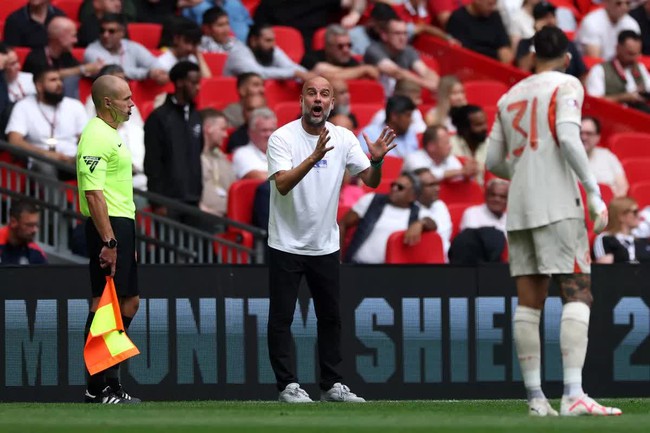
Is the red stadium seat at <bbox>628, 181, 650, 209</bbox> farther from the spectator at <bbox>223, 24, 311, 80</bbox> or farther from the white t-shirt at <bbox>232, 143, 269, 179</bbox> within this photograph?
the white t-shirt at <bbox>232, 143, 269, 179</bbox>

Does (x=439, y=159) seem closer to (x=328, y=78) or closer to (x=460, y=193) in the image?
(x=460, y=193)

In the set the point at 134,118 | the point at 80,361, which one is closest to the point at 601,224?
the point at 80,361

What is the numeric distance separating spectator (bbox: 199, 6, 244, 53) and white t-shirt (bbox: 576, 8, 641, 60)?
4366 millimetres

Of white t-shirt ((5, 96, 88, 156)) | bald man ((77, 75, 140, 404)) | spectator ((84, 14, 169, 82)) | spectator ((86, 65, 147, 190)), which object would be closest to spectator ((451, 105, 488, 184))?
spectator ((84, 14, 169, 82))

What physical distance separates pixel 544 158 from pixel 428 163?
6.09m

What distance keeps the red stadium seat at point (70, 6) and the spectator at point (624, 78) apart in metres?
5.52

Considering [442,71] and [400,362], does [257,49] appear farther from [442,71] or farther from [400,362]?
[400,362]

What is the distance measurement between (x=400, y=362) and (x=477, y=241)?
153 cm

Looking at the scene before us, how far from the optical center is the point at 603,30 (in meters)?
18.3

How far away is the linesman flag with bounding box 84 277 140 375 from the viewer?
31.4ft

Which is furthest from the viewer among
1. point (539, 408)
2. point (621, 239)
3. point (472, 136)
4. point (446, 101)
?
point (446, 101)

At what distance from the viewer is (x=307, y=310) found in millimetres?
11750

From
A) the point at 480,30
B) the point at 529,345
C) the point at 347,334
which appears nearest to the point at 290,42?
the point at 480,30

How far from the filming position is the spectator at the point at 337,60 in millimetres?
16297
